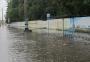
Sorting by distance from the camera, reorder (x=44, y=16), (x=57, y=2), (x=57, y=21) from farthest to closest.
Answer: (x=44, y=16) < (x=57, y=2) < (x=57, y=21)

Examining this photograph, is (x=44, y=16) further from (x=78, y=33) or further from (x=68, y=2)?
(x=78, y=33)

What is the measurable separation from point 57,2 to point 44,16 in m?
18.2

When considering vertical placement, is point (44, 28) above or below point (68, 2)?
below

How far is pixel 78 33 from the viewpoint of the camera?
3020 centimetres

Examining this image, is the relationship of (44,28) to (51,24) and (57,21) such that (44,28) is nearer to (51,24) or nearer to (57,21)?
(51,24)

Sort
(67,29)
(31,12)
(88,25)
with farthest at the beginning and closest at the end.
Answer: (31,12)
(67,29)
(88,25)

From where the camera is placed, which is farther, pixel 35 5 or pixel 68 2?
pixel 35 5

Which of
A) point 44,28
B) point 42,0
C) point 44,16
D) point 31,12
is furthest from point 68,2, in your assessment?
point 31,12

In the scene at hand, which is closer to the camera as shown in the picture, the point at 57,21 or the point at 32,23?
the point at 57,21

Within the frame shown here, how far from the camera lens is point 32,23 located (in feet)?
202

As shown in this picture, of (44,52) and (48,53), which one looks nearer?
(48,53)

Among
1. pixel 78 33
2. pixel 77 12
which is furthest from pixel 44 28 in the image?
pixel 78 33

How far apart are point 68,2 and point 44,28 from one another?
10328 mm

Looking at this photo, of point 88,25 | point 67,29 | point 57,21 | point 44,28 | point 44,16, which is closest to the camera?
point 88,25
